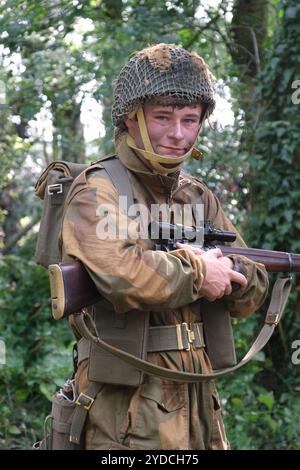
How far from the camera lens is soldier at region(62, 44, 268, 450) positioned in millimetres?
3252

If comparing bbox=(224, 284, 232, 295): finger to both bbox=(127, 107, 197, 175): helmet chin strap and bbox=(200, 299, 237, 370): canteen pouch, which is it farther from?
bbox=(127, 107, 197, 175): helmet chin strap

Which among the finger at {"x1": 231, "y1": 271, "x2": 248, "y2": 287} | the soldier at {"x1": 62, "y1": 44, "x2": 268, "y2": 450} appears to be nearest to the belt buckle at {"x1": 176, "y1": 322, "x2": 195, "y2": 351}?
the soldier at {"x1": 62, "y1": 44, "x2": 268, "y2": 450}

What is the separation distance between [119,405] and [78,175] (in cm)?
99

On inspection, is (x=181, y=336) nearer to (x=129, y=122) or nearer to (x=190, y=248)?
(x=190, y=248)

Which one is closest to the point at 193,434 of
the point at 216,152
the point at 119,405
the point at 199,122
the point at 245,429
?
the point at 119,405

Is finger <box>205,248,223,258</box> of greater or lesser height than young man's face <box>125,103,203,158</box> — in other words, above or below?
below

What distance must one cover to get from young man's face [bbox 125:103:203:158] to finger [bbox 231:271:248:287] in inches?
22.1

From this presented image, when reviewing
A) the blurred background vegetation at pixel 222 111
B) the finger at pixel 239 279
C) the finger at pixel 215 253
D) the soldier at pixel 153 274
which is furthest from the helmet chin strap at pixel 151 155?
the blurred background vegetation at pixel 222 111

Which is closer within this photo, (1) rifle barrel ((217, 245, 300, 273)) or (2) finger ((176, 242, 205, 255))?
(2) finger ((176, 242, 205, 255))

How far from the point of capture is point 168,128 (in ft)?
11.7

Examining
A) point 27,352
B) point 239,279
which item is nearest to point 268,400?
point 27,352

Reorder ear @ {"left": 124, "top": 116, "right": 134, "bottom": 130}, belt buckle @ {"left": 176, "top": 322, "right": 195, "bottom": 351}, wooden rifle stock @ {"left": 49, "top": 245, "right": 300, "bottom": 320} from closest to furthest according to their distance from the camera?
wooden rifle stock @ {"left": 49, "top": 245, "right": 300, "bottom": 320}, belt buckle @ {"left": 176, "top": 322, "right": 195, "bottom": 351}, ear @ {"left": 124, "top": 116, "right": 134, "bottom": 130}

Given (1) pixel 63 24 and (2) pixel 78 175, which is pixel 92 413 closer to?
(2) pixel 78 175
